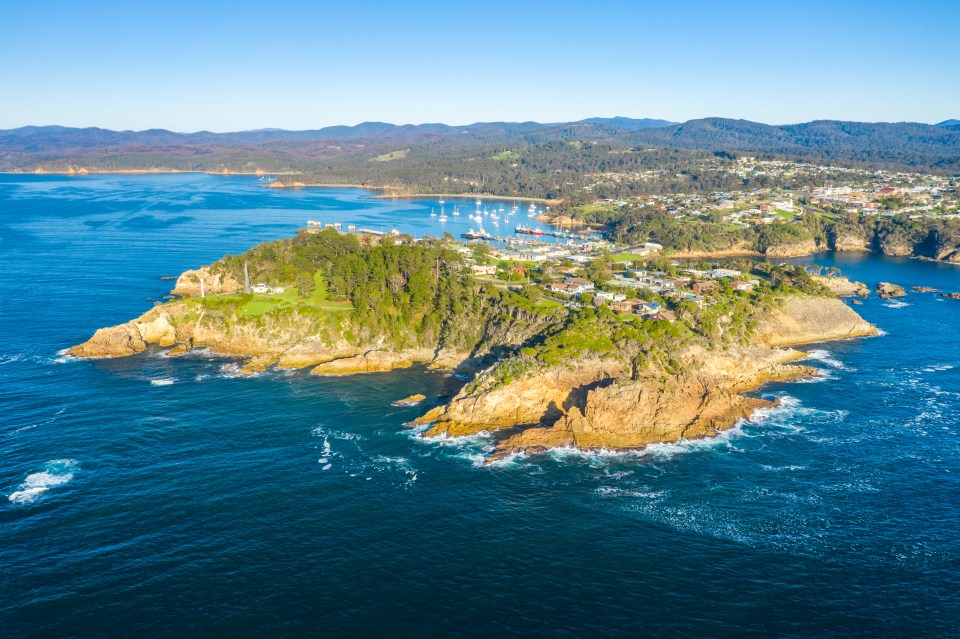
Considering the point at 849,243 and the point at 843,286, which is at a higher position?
the point at 849,243

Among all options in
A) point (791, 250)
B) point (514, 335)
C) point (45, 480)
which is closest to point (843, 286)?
point (791, 250)

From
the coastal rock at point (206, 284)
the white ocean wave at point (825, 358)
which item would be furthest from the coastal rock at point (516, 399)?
the coastal rock at point (206, 284)

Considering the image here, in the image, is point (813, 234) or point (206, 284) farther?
point (813, 234)

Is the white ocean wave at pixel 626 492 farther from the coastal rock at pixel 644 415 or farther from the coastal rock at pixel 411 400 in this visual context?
the coastal rock at pixel 411 400

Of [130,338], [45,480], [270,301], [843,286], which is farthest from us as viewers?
[843,286]

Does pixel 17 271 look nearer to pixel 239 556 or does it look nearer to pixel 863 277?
pixel 239 556

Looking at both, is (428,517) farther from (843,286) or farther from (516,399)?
(843,286)

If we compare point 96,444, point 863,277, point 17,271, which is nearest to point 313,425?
point 96,444

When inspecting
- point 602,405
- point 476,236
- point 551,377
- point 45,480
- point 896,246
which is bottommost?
point 45,480
